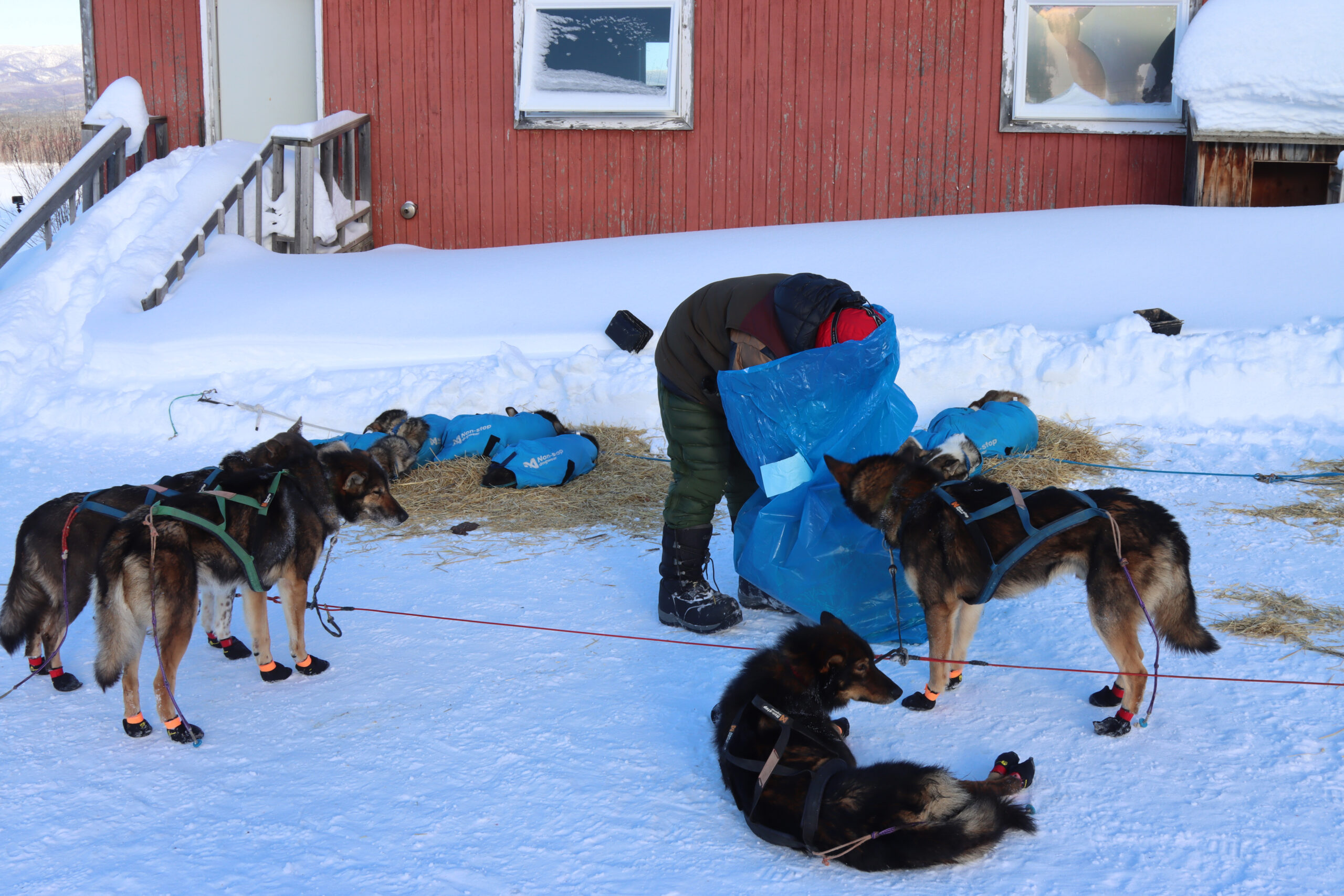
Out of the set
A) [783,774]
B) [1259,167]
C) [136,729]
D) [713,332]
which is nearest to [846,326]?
[713,332]

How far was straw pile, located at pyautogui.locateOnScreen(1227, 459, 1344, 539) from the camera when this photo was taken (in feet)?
16.0

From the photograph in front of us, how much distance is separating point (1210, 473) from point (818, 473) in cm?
307

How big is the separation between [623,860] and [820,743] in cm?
59

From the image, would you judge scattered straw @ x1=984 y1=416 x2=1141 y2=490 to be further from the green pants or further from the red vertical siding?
the red vertical siding

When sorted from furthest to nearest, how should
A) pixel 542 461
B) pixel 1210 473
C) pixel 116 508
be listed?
pixel 542 461
pixel 1210 473
pixel 116 508

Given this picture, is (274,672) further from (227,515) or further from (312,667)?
(227,515)

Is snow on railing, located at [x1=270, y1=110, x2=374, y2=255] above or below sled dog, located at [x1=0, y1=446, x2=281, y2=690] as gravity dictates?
above

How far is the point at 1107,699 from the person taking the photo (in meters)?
3.30

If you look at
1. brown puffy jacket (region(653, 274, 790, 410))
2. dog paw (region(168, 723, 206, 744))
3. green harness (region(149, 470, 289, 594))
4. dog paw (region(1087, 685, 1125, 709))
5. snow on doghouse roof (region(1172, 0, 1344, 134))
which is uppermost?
snow on doghouse roof (region(1172, 0, 1344, 134))

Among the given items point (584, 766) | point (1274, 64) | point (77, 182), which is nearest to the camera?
point (584, 766)

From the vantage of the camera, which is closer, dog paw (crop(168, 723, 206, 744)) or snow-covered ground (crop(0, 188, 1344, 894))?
snow-covered ground (crop(0, 188, 1344, 894))

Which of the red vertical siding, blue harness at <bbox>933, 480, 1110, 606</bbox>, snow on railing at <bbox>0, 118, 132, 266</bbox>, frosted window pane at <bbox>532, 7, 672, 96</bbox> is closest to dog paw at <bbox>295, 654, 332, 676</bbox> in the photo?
blue harness at <bbox>933, 480, 1110, 606</bbox>

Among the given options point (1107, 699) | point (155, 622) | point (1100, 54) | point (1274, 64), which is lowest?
point (1107, 699)

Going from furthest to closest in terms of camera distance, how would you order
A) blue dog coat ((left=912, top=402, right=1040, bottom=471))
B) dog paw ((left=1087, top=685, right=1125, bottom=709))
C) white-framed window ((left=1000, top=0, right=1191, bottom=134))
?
white-framed window ((left=1000, top=0, right=1191, bottom=134)) < blue dog coat ((left=912, top=402, right=1040, bottom=471)) < dog paw ((left=1087, top=685, right=1125, bottom=709))
